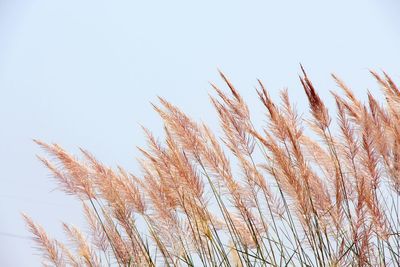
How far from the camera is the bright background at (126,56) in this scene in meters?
7.18

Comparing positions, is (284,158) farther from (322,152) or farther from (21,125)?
(21,125)

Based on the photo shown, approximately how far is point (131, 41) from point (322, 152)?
6548 mm

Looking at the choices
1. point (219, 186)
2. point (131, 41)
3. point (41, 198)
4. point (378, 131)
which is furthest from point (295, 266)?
point (131, 41)

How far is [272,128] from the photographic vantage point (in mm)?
1805

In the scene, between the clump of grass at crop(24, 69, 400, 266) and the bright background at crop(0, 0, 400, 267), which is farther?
the bright background at crop(0, 0, 400, 267)

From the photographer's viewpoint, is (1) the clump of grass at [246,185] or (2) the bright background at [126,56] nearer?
(1) the clump of grass at [246,185]

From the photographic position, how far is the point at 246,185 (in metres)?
1.88

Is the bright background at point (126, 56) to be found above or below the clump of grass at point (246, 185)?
above

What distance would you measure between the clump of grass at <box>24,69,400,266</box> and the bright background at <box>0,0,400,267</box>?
16.6 ft

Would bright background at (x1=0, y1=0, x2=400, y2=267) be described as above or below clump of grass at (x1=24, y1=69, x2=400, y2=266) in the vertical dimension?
above

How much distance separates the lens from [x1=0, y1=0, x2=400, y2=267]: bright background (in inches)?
283

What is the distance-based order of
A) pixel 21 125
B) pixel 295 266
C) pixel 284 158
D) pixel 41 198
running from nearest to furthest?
pixel 284 158
pixel 295 266
pixel 41 198
pixel 21 125

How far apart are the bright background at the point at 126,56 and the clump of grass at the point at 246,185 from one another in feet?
16.6

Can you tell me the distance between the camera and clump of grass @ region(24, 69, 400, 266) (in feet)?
5.75
